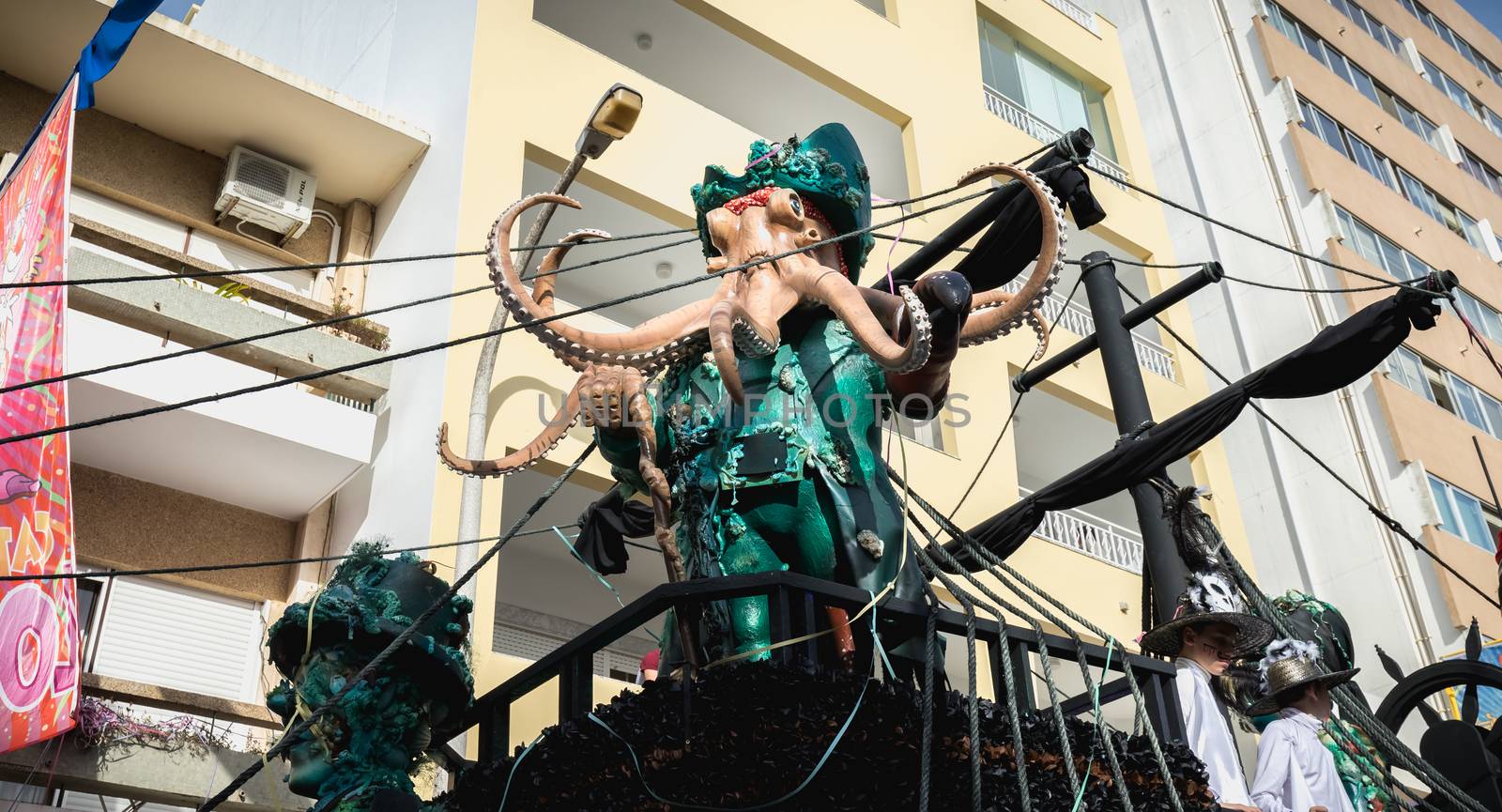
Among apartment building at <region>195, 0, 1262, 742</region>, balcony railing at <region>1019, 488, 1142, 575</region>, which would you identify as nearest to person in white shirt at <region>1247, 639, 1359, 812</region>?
apartment building at <region>195, 0, 1262, 742</region>

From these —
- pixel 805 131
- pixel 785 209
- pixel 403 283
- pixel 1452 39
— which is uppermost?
pixel 1452 39

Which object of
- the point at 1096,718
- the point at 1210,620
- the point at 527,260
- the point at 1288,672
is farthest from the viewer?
the point at 527,260

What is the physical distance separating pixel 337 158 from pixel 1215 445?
10150 mm

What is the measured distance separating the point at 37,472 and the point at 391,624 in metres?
2.88

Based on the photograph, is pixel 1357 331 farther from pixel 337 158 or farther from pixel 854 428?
pixel 337 158

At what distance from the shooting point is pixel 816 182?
5.75m

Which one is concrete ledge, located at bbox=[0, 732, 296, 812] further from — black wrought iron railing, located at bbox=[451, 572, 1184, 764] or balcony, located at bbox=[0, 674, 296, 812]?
black wrought iron railing, located at bbox=[451, 572, 1184, 764]

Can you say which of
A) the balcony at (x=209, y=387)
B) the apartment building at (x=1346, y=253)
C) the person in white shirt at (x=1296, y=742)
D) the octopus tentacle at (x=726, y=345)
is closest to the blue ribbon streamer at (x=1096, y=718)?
the person in white shirt at (x=1296, y=742)

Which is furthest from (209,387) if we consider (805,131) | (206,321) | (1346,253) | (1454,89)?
(1454,89)

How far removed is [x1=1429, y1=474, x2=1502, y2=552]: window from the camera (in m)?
17.8

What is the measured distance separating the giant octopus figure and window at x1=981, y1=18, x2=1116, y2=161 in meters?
11.6

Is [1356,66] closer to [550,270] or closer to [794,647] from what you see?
[550,270]

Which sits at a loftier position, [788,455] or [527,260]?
[527,260]

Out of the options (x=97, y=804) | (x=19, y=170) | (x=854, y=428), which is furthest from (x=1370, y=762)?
(x=19, y=170)
